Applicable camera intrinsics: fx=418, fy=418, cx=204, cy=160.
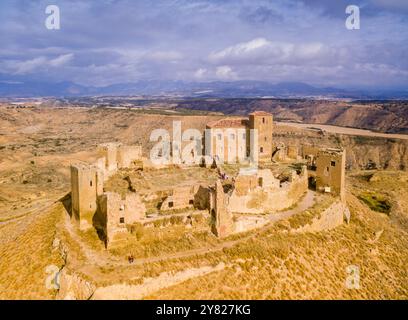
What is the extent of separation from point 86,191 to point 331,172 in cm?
2270

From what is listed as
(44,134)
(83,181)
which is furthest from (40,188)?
(44,134)

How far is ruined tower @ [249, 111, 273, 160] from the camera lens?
49531 millimetres

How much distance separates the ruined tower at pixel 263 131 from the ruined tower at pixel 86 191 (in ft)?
80.0

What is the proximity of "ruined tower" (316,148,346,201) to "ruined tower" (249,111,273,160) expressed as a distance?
33.4ft

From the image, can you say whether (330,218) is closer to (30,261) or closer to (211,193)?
(211,193)

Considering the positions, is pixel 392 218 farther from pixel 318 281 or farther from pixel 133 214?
pixel 133 214

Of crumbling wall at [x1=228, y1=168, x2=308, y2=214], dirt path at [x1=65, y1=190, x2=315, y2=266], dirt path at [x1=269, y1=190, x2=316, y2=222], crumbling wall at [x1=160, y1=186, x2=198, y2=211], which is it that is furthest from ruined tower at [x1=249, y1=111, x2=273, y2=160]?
crumbling wall at [x1=160, y1=186, x2=198, y2=211]

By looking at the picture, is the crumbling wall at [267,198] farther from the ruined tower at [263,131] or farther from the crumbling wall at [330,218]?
the ruined tower at [263,131]

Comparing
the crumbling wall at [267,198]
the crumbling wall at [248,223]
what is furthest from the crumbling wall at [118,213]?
the crumbling wall at [267,198]

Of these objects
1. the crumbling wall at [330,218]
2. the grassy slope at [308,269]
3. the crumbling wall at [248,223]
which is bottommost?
the grassy slope at [308,269]

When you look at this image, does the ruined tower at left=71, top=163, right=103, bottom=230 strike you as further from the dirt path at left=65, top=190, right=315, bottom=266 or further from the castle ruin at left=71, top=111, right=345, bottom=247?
the dirt path at left=65, top=190, right=315, bottom=266

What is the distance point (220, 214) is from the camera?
29.4 meters

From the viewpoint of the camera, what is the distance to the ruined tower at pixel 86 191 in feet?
96.3
